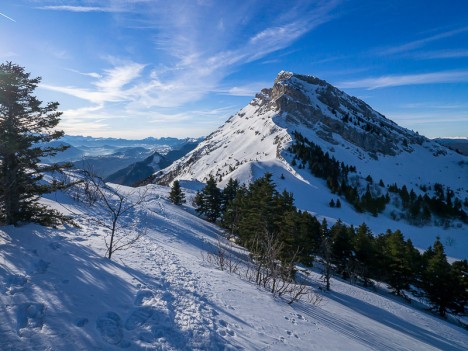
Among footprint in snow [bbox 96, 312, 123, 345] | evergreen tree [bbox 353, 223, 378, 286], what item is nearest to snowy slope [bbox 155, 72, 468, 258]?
evergreen tree [bbox 353, 223, 378, 286]

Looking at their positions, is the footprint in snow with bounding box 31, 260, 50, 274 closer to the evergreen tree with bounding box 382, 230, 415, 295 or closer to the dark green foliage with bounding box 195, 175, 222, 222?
the evergreen tree with bounding box 382, 230, 415, 295

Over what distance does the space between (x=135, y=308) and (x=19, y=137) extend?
29.7 ft

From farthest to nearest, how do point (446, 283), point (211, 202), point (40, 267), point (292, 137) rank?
1. point (292, 137)
2. point (211, 202)
3. point (446, 283)
4. point (40, 267)

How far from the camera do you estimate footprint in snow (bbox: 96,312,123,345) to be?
6.16m

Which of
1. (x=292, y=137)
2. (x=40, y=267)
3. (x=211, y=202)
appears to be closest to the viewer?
(x=40, y=267)

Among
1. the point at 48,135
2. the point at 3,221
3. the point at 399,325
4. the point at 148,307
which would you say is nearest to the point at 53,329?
the point at 148,307

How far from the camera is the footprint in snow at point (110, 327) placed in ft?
20.2

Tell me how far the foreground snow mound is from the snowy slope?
2122 inches

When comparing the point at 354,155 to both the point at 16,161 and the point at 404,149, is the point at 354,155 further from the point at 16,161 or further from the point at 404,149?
the point at 16,161

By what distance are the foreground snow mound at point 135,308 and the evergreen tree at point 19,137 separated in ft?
3.84

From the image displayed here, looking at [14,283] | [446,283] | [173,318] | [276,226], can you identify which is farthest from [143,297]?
[446,283]

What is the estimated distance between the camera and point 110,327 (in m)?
6.54

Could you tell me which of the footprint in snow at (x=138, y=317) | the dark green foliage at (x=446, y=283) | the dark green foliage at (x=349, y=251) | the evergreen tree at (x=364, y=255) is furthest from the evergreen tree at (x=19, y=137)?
the dark green foliage at (x=446, y=283)

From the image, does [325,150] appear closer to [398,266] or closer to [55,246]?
[398,266]
